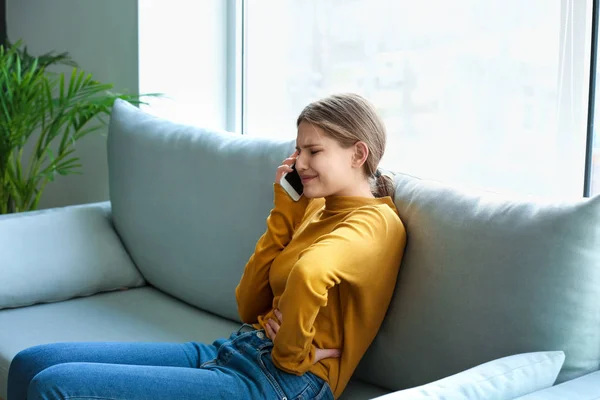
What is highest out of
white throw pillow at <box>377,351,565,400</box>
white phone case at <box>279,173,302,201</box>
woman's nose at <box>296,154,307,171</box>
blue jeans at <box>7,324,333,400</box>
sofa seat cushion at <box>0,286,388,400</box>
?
woman's nose at <box>296,154,307,171</box>

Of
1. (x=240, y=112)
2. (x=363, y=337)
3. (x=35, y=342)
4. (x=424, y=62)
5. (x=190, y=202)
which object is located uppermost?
(x=424, y=62)

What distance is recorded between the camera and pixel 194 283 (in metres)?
2.36

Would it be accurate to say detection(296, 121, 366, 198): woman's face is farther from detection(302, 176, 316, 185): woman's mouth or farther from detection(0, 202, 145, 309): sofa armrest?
detection(0, 202, 145, 309): sofa armrest

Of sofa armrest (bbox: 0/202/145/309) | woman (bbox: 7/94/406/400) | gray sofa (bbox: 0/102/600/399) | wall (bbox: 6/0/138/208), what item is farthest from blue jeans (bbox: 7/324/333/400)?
wall (bbox: 6/0/138/208)

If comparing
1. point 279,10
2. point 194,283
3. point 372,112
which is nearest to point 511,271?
point 372,112

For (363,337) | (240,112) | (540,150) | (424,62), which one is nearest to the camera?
(363,337)

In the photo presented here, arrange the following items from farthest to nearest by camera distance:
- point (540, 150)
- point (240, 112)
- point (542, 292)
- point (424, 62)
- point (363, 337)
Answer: point (240, 112) < point (424, 62) < point (540, 150) < point (363, 337) < point (542, 292)

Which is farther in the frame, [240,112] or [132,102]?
[240,112]

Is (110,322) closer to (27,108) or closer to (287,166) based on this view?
(287,166)

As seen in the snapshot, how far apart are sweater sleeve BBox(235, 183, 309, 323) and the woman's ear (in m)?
0.22

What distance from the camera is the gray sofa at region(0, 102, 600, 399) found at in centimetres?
148

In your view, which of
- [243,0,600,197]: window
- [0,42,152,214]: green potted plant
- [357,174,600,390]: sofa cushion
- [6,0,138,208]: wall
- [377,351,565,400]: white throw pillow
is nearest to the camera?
[377,351,565,400]: white throw pillow

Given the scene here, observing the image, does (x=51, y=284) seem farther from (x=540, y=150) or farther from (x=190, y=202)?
(x=540, y=150)

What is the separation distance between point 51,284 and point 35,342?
385 millimetres
